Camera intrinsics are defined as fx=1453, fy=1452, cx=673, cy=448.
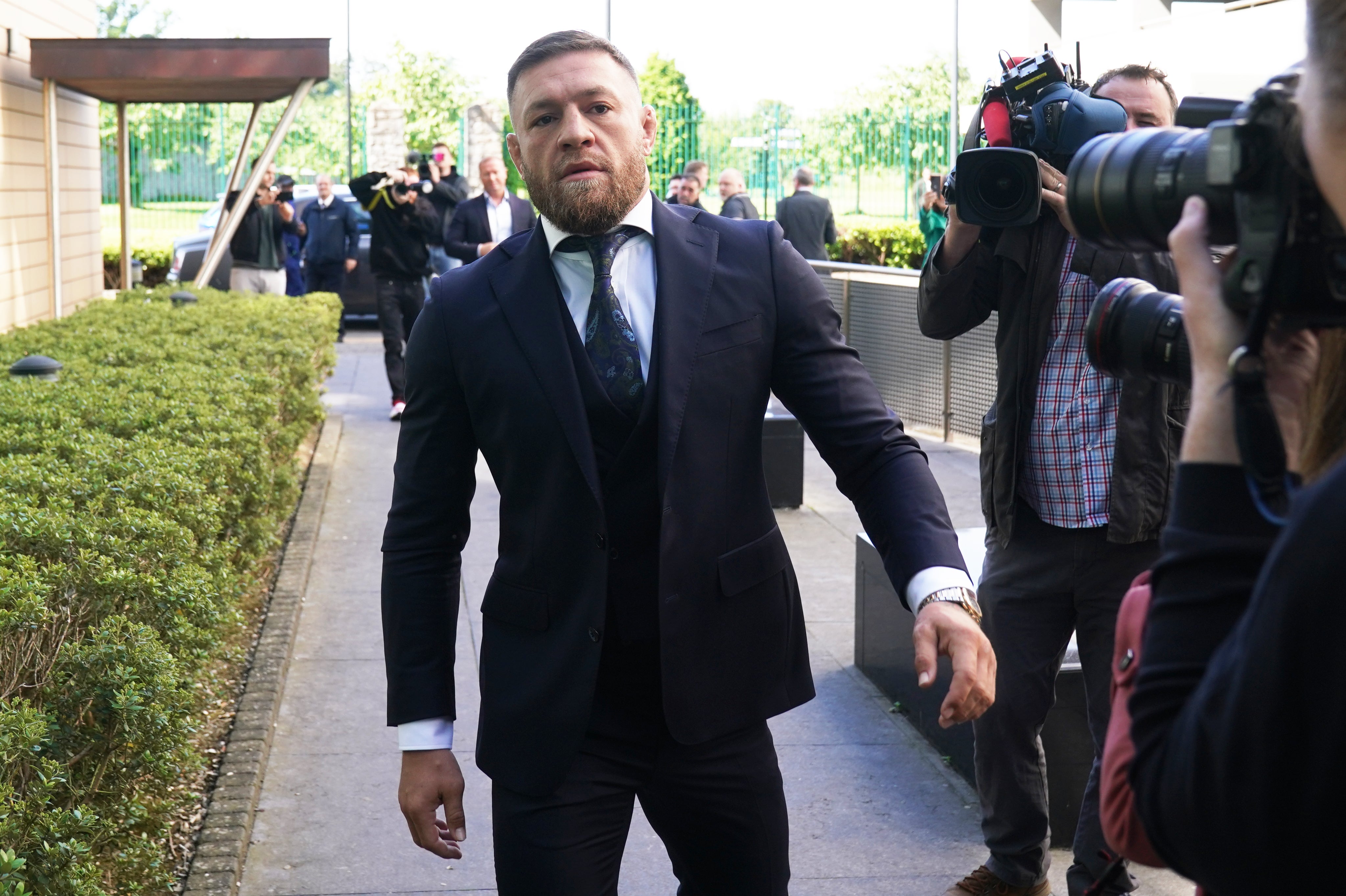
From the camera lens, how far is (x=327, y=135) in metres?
54.5

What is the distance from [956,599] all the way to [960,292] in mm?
1512

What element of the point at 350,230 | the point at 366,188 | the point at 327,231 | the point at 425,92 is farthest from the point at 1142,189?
the point at 425,92

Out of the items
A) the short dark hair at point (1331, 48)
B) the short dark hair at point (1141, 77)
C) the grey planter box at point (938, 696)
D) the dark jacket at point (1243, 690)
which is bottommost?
the grey planter box at point (938, 696)

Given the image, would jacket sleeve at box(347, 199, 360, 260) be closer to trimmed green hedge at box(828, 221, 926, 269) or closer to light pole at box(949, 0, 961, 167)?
trimmed green hedge at box(828, 221, 926, 269)

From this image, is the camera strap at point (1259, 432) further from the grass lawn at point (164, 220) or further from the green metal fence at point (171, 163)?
the grass lawn at point (164, 220)

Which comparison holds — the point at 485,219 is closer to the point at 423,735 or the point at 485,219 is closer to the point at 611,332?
the point at 611,332

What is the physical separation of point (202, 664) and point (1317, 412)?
11.0 ft

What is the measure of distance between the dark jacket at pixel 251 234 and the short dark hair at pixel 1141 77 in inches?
464

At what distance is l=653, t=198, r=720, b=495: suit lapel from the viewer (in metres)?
2.51

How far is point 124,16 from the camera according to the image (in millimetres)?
73500

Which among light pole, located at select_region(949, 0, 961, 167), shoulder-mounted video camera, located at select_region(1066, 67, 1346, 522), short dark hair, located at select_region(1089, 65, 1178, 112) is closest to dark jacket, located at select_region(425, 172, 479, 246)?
light pole, located at select_region(949, 0, 961, 167)

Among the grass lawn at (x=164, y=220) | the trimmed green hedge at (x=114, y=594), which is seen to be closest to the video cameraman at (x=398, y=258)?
the trimmed green hedge at (x=114, y=594)

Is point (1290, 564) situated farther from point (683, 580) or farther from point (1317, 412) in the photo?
point (683, 580)

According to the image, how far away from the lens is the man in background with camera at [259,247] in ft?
47.2
